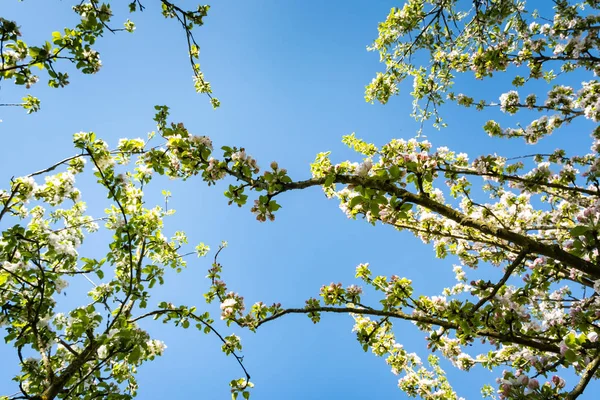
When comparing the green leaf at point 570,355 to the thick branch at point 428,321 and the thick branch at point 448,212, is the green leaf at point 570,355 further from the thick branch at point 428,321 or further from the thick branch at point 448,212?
the thick branch at point 428,321

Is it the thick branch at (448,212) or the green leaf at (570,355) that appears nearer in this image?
the green leaf at (570,355)

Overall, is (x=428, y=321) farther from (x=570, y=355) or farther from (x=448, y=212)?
(x=570, y=355)

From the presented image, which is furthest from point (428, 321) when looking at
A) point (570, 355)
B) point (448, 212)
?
point (570, 355)

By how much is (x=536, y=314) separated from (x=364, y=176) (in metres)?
7.32

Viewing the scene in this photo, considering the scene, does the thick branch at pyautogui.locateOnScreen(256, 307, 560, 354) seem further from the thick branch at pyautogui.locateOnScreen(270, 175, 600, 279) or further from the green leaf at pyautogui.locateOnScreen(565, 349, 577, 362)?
the green leaf at pyautogui.locateOnScreen(565, 349, 577, 362)

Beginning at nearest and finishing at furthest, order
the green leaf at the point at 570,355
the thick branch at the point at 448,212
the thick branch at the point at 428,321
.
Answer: the green leaf at the point at 570,355 < the thick branch at the point at 448,212 < the thick branch at the point at 428,321

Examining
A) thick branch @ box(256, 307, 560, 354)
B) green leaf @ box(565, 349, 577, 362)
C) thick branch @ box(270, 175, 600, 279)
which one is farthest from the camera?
thick branch @ box(256, 307, 560, 354)

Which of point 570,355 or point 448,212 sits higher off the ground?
point 448,212

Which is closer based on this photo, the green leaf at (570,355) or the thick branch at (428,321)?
the green leaf at (570,355)

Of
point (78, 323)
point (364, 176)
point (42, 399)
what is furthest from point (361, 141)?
point (42, 399)

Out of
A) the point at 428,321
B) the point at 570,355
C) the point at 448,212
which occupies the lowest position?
the point at 570,355

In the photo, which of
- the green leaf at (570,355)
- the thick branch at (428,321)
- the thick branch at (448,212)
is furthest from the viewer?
the thick branch at (428,321)

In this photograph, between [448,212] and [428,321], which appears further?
[428,321]

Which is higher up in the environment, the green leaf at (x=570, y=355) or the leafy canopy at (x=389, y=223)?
the leafy canopy at (x=389, y=223)
